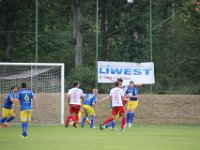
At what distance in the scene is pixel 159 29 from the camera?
40656 millimetres

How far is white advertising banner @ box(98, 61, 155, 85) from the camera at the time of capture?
38.6 m

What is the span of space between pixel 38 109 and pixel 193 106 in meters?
8.35

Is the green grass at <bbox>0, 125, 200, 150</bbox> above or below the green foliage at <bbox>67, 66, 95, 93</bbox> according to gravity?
below

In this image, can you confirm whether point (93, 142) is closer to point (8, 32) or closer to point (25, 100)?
point (25, 100)

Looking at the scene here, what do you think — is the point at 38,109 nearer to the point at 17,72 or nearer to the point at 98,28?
the point at 17,72

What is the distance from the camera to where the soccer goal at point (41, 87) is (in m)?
35.1

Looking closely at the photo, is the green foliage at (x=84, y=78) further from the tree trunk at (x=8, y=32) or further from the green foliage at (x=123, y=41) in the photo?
the tree trunk at (x=8, y=32)

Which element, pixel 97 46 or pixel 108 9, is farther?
pixel 108 9

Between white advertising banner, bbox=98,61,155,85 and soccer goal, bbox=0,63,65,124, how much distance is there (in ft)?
10.9

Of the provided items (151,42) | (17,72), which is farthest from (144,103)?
(17,72)

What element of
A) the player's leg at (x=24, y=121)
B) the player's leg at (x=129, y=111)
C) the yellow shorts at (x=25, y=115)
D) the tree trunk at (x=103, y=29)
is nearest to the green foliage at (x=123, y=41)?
the tree trunk at (x=103, y=29)

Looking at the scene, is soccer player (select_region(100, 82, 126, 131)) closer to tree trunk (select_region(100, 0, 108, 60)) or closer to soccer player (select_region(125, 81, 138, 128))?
soccer player (select_region(125, 81, 138, 128))

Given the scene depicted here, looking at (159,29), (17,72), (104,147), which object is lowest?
(104,147)

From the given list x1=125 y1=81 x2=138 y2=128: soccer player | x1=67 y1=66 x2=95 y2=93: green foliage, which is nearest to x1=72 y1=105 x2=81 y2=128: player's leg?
x1=125 y1=81 x2=138 y2=128: soccer player
